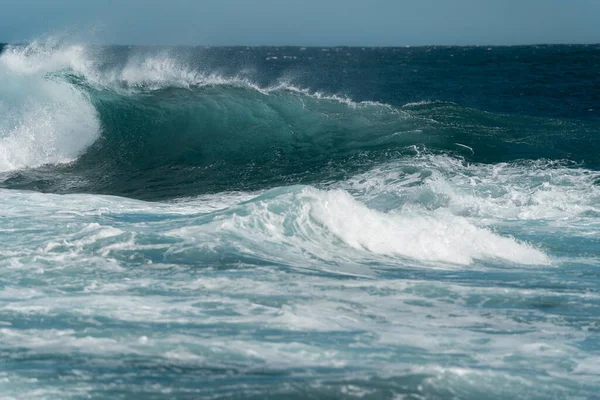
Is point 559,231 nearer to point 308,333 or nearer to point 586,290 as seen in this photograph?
point 586,290

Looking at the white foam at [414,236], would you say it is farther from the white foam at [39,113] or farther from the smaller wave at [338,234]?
the white foam at [39,113]

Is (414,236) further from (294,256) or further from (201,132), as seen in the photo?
(201,132)

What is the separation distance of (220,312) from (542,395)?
7.76 feet

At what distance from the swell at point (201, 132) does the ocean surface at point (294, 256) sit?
0.08 m

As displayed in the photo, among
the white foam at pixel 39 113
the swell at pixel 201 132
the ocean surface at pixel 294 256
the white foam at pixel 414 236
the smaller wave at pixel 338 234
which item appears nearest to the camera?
the ocean surface at pixel 294 256

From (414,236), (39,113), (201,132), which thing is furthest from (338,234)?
(39,113)

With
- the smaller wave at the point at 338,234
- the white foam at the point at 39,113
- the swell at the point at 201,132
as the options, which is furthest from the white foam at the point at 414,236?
the white foam at the point at 39,113

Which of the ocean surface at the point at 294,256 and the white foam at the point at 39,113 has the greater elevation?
the white foam at the point at 39,113

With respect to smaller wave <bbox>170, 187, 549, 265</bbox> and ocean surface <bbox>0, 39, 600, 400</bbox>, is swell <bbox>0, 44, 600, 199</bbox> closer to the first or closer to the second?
ocean surface <bbox>0, 39, 600, 400</bbox>

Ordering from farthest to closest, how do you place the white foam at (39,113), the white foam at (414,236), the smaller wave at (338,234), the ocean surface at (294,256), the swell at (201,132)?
the white foam at (39,113) < the swell at (201,132) < the white foam at (414,236) < the smaller wave at (338,234) < the ocean surface at (294,256)

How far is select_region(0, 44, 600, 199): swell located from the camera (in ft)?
47.3

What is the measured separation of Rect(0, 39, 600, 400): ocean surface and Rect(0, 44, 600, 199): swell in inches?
3.1

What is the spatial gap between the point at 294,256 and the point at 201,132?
418 inches

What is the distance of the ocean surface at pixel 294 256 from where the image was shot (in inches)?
175
